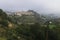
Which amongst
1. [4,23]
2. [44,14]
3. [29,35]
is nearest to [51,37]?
[29,35]

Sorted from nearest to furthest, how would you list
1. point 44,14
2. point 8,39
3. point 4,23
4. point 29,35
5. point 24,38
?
point 8,39
point 24,38
point 29,35
point 4,23
point 44,14

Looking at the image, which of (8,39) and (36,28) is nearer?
(8,39)

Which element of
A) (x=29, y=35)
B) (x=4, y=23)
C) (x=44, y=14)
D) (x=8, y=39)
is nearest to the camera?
(x=8, y=39)

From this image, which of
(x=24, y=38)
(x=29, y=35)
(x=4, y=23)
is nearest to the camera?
(x=24, y=38)

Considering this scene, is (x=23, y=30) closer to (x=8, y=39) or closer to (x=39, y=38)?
(x=39, y=38)

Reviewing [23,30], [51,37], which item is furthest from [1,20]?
[51,37]

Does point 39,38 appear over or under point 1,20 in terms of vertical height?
under

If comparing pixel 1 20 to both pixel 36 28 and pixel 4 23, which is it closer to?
pixel 4 23

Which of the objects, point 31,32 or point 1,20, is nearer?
point 31,32

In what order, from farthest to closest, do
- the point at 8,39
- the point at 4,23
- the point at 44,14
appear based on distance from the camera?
the point at 44,14
the point at 4,23
the point at 8,39
